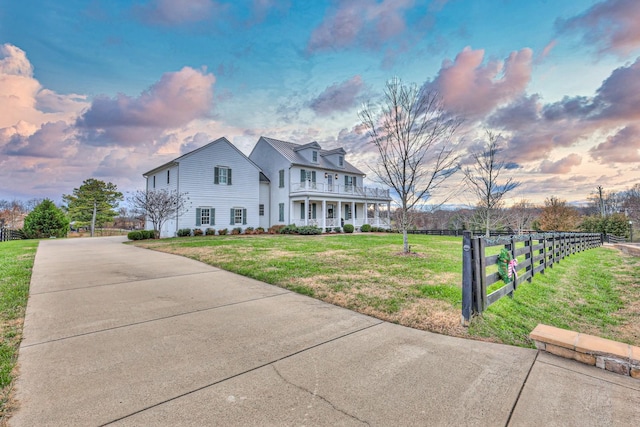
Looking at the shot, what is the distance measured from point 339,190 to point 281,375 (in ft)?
84.8

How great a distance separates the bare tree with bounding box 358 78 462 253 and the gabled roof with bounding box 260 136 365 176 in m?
15.0

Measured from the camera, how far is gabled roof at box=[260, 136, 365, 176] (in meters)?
26.5

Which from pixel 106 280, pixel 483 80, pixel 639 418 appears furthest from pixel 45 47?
pixel 639 418

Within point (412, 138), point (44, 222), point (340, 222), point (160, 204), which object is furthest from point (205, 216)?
point (412, 138)

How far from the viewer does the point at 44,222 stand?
2522 centimetres

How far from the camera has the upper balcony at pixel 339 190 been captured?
25.0 metres

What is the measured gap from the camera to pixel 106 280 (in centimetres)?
697

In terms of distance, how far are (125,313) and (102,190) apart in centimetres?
4161

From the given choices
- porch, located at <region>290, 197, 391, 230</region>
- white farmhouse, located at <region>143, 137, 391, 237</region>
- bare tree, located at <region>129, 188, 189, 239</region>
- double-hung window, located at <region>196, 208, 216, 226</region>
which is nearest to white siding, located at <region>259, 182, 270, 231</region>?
white farmhouse, located at <region>143, 137, 391, 237</region>

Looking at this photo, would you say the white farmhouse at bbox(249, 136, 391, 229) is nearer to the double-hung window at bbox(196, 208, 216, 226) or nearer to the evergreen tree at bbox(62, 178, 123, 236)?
the double-hung window at bbox(196, 208, 216, 226)

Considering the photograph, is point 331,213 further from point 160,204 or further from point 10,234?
point 10,234

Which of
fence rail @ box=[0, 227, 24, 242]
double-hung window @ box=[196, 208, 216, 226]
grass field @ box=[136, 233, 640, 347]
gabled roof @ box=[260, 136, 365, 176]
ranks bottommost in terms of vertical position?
grass field @ box=[136, 233, 640, 347]

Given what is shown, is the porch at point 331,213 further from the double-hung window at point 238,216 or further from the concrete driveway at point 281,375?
the concrete driveway at point 281,375

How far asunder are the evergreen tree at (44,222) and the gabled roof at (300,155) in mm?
19913
